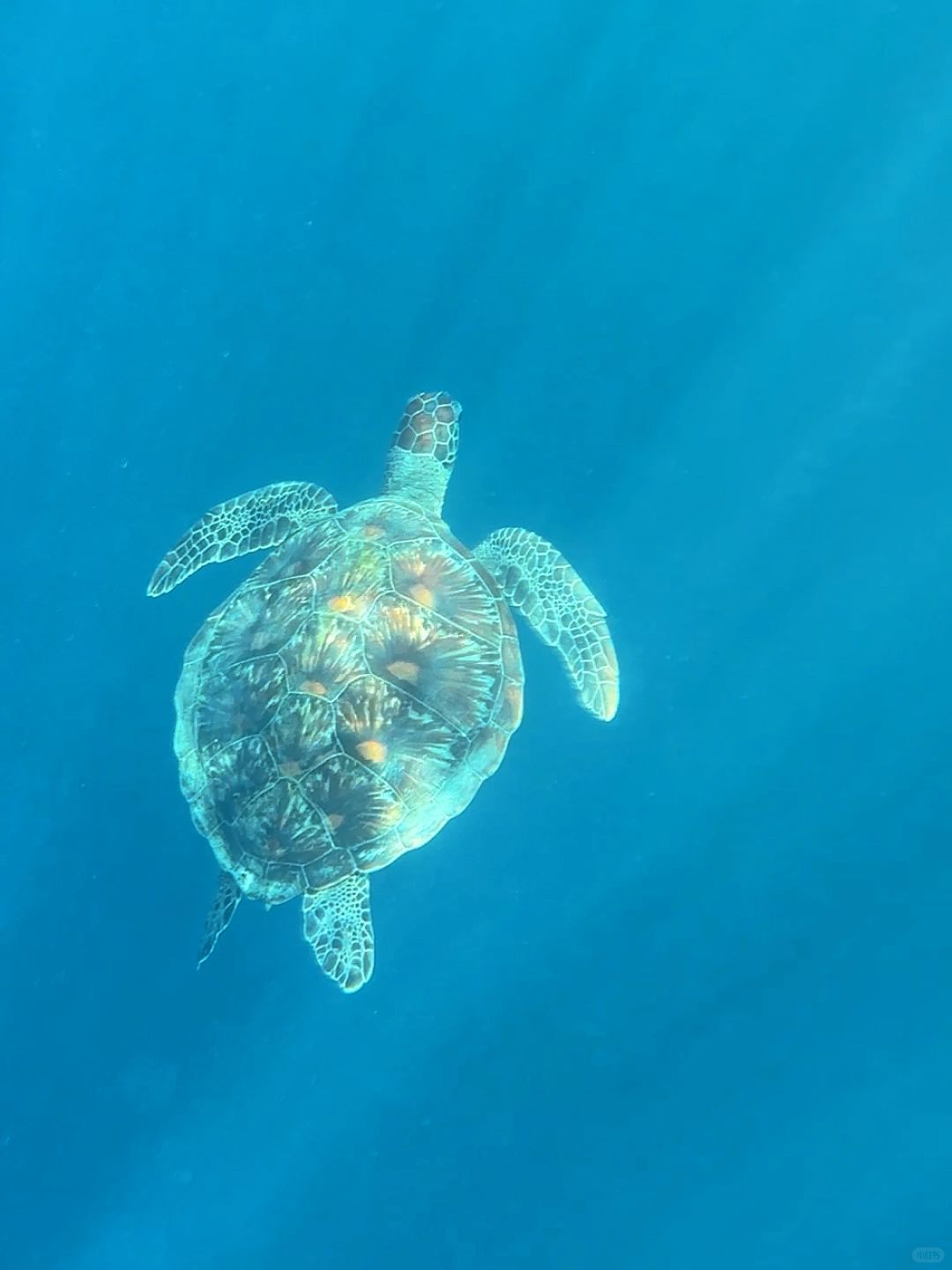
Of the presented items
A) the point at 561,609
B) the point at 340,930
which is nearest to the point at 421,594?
the point at 561,609

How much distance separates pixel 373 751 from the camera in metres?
4.82

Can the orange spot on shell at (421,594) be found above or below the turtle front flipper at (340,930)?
above

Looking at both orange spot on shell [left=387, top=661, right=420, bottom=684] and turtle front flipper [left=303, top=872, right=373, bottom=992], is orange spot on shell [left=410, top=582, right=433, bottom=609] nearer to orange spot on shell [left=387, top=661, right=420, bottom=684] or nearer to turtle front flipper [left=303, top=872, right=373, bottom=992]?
orange spot on shell [left=387, top=661, right=420, bottom=684]

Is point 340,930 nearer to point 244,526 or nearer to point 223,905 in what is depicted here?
point 223,905

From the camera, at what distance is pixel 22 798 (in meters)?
8.31

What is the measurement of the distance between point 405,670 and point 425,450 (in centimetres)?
221

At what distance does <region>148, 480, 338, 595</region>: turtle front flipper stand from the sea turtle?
1002 millimetres

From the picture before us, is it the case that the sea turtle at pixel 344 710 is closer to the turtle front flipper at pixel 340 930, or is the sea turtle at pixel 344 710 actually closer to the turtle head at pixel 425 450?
the turtle front flipper at pixel 340 930

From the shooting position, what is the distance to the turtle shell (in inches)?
188

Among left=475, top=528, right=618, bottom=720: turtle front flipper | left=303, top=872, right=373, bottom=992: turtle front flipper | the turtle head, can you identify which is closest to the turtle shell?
left=303, top=872, right=373, bottom=992: turtle front flipper

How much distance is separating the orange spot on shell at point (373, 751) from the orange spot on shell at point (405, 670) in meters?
0.42

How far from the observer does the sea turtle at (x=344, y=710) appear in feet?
15.7

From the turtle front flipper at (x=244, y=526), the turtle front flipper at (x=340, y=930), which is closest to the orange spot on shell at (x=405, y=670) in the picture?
the turtle front flipper at (x=340, y=930)

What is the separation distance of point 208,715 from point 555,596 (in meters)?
2.62
